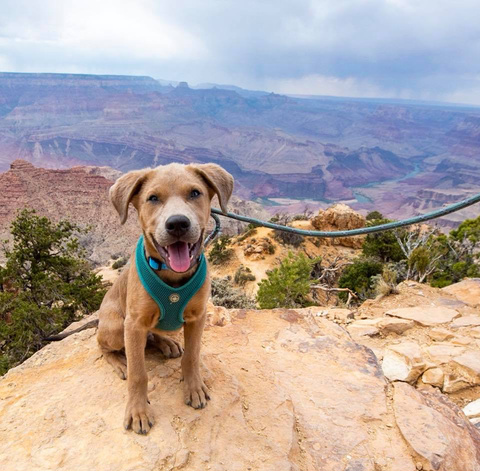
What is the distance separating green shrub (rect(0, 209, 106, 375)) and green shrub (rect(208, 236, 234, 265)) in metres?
12.5

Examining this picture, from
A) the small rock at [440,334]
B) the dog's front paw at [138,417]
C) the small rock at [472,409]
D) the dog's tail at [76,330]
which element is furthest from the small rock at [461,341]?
the dog's tail at [76,330]

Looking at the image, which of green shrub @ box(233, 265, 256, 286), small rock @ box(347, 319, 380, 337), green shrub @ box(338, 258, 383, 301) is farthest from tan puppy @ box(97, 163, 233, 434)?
green shrub @ box(233, 265, 256, 286)

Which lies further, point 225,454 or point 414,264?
point 414,264

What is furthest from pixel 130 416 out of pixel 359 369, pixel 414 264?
pixel 414 264

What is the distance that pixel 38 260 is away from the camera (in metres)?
12.8

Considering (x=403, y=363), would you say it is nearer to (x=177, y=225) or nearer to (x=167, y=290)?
(x=167, y=290)

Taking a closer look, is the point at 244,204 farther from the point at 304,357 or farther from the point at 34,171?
the point at 304,357

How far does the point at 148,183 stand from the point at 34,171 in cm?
7205

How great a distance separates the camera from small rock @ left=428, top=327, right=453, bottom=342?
461cm

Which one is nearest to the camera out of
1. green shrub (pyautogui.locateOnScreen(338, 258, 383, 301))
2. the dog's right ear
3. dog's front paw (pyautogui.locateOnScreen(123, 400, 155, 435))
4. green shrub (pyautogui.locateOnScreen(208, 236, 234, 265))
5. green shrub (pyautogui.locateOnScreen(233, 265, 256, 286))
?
dog's front paw (pyautogui.locateOnScreen(123, 400, 155, 435))

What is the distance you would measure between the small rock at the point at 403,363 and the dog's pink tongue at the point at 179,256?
2568 millimetres

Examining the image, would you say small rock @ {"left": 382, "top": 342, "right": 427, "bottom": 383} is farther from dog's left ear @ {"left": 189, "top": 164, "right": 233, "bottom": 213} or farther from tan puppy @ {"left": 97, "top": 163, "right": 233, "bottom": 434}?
dog's left ear @ {"left": 189, "top": 164, "right": 233, "bottom": 213}

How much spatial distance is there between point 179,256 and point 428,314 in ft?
14.8

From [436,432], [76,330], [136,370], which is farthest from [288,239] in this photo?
[136,370]
